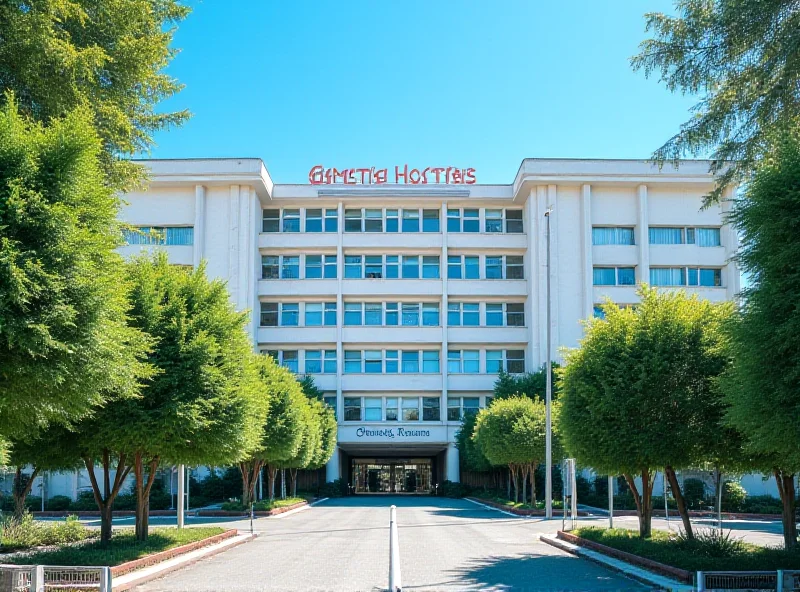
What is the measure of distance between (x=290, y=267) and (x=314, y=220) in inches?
160

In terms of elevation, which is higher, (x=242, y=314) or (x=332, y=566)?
(x=242, y=314)

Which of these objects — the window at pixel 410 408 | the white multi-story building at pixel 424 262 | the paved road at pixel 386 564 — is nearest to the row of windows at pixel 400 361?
the white multi-story building at pixel 424 262

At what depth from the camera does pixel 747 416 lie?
1302 cm

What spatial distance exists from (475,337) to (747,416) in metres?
51.4

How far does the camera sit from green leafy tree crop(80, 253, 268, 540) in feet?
60.7

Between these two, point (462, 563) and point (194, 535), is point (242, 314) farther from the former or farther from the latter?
point (462, 563)

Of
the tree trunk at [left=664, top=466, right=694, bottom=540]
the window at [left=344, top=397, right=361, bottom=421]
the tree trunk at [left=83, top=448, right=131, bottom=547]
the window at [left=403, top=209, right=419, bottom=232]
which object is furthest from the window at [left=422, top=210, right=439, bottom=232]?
the tree trunk at [left=664, top=466, right=694, bottom=540]

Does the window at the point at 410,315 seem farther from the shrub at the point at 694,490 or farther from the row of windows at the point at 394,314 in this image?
the shrub at the point at 694,490

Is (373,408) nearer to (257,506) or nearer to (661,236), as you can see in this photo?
(257,506)

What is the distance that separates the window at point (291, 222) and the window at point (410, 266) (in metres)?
8.67

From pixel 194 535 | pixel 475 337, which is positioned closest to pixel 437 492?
pixel 475 337

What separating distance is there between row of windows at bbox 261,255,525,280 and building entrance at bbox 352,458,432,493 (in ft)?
72.6

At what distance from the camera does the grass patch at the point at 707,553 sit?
14.9 meters

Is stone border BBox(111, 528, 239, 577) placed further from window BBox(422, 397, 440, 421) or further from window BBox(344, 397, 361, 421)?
window BBox(422, 397, 440, 421)
